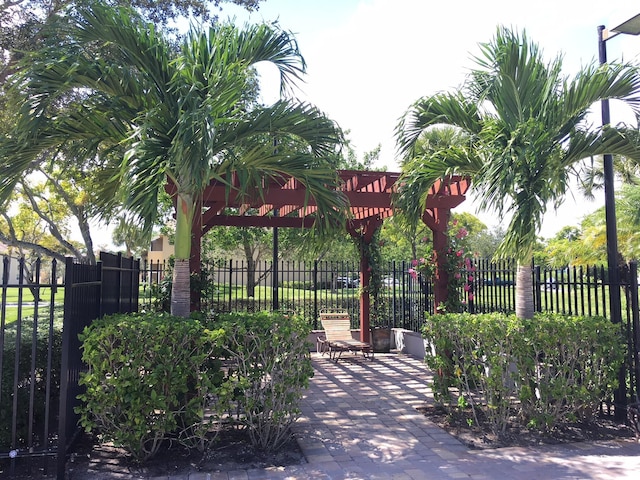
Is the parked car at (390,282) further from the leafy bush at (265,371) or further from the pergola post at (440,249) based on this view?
the leafy bush at (265,371)

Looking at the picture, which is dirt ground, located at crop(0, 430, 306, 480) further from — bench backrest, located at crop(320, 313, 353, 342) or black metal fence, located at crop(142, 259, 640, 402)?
bench backrest, located at crop(320, 313, 353, 342)

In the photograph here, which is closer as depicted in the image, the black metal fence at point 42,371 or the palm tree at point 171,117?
the black metal fence at point 42,371

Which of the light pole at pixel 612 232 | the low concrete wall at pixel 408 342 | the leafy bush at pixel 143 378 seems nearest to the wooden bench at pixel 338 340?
the low concrete wall at pixel 408 342

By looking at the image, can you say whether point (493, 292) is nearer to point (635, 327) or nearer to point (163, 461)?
point (635, 327)

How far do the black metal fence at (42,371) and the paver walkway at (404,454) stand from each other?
1.28 metres

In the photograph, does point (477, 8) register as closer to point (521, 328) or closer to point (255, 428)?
point (521, 328)

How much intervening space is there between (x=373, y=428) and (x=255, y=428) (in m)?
1.55

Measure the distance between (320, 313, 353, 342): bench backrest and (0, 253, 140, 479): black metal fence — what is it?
6085 mm

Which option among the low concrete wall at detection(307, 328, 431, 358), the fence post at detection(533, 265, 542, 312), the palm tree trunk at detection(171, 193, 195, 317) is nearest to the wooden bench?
the low concrete wall at detection(307, 328, 431, 358)

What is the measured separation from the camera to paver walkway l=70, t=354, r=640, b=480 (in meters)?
4.14

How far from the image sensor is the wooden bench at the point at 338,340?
988 cm

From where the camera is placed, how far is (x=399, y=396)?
7.00m

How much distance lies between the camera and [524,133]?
5105 mm

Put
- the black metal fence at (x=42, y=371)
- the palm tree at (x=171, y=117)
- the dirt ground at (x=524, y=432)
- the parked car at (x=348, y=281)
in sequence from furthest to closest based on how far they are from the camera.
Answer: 1. the parked car at (x=348, y=281)
2. the dirt ground at (x=524, y=432)
3. the palm tree at (x=171, y=117)
4. the black metal fence at (x=42, y=371)
